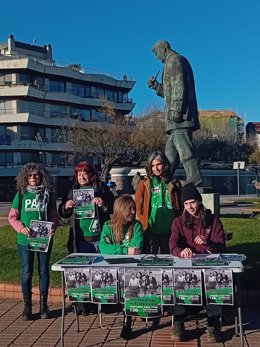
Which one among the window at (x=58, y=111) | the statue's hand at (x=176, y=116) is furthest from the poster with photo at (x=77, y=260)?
the window at (x=58, y=111)

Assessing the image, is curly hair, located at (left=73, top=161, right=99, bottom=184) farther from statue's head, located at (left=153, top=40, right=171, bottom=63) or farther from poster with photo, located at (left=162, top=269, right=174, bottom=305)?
statue's head, located at (left=153, top=40, right=171, bottom=63)

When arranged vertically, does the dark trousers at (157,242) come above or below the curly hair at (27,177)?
below

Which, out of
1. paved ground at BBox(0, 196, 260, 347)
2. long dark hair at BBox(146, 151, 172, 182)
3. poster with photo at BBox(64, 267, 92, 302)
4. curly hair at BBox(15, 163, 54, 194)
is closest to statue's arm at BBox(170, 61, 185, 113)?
long dark hair at BBox(146, 151, 172, 182)

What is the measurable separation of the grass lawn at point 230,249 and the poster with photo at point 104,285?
277cm

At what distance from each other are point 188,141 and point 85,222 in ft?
17.3

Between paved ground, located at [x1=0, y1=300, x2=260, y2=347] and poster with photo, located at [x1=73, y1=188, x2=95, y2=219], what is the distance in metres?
1.27

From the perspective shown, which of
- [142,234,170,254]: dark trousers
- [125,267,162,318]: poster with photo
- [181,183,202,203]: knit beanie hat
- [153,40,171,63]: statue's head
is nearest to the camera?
[125,267,162,318]: poster with photo

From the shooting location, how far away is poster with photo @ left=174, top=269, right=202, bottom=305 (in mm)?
4957

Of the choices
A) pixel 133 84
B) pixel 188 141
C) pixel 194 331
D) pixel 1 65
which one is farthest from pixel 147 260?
pixel 133 84

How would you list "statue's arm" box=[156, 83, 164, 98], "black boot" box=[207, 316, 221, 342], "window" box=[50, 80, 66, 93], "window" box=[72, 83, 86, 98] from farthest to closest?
"window" box=[72, 83, 86, 98] < "window" box=[50, 80, 66, 93] < "statue's arm" box=[156, 83, 164, 98] < "black boot" box=[207, 316, 221, 342]

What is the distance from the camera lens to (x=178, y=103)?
36.1ft

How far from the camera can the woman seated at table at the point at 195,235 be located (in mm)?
5578

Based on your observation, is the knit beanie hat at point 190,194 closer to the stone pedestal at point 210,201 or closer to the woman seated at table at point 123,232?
the woman seated at table at point 123,232

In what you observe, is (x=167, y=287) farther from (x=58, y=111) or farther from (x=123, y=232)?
(x=58, y=111)
